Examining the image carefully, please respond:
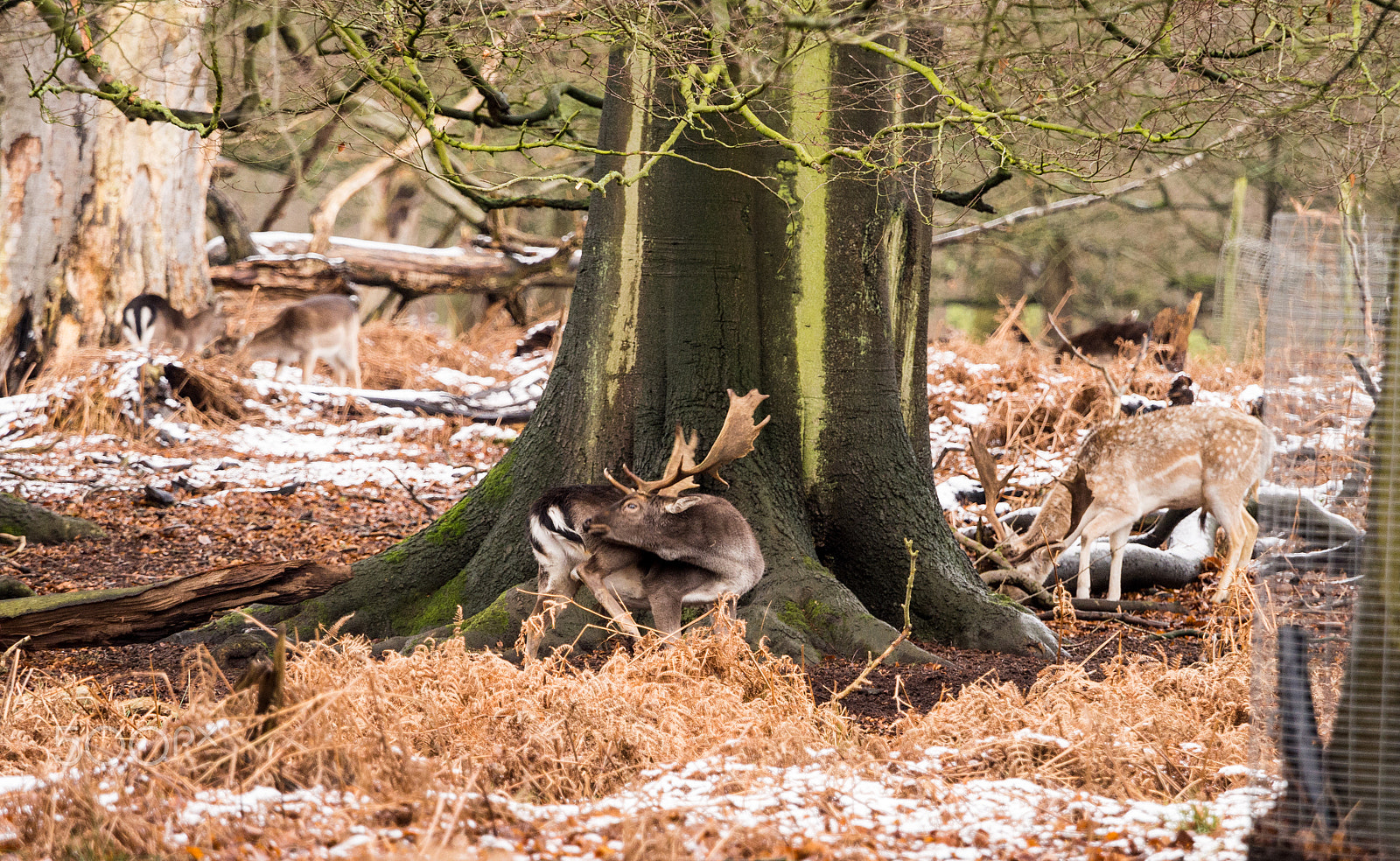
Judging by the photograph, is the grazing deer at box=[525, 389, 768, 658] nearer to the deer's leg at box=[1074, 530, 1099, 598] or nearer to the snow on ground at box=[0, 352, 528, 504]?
the deer's leg at box=[1074, 530, 1099, 598]

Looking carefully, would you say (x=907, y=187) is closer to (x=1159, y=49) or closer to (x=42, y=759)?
(x=1159, y=49)

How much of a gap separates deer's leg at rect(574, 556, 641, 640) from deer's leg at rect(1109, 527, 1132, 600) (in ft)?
12.2

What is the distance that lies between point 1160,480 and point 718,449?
13.2 feet

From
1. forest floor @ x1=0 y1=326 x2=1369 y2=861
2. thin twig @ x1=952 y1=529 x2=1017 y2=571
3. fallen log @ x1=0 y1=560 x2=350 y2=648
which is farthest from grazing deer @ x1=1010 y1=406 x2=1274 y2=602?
fallen log @ x1=0 y1=560 x2=350 y2=648

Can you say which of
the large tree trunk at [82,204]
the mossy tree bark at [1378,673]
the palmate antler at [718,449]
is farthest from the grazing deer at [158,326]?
the mossy tree bark at [1378,673]

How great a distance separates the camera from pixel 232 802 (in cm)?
341

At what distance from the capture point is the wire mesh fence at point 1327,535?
3201 mm

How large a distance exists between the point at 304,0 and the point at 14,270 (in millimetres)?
9801

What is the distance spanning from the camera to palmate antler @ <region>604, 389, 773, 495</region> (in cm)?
561

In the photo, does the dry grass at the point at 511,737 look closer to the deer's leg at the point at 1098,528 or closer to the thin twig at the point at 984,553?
the thin twig at the point at 984,553

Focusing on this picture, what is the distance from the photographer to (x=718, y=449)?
5.72 m

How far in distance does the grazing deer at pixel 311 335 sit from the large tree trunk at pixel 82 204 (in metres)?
1.53

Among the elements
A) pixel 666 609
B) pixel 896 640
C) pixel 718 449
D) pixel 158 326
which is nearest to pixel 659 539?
pixel 666 609

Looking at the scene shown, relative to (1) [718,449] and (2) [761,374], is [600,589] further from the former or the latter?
(2) [761,374]
